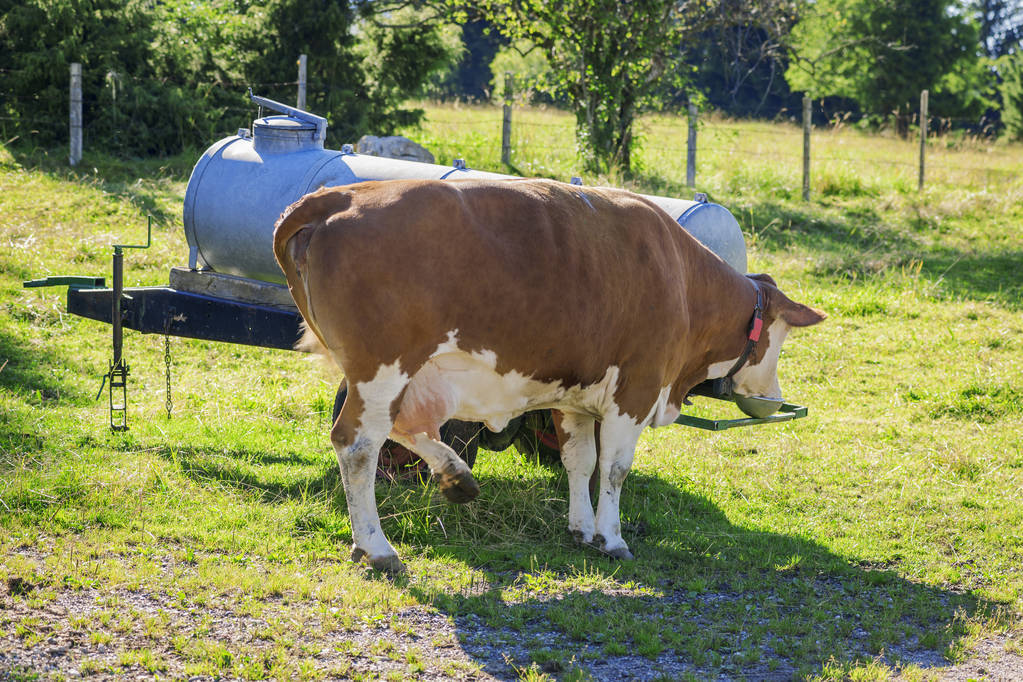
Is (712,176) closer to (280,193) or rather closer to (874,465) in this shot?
(874,465)

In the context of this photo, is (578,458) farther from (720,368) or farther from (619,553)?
(720,368)

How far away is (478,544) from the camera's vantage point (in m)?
5.82

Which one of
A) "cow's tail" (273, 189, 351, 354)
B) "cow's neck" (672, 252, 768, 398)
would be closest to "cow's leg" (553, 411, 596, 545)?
"cow's neck" (672, 252, 768, 398)

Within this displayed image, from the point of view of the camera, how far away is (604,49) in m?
16.8

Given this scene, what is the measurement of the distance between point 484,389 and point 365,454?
2.16 feet

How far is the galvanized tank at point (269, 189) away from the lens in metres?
6.50

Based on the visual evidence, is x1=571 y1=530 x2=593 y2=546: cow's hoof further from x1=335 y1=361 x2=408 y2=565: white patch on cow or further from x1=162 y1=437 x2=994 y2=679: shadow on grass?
x1=335 y1=361 x2=408 y2=565: white patch on cow

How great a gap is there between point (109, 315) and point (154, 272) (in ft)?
13.1

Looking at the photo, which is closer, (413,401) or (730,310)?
(413,401)

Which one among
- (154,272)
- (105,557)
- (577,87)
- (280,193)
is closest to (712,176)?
(577,87)

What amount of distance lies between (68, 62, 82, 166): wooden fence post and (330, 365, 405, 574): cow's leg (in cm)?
1111

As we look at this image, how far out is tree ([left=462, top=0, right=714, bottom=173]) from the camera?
646 inches

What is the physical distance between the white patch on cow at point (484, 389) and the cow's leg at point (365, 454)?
212 millimetres

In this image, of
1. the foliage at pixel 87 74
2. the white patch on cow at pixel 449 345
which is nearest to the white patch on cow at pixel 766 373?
the white patch on cow at pixel 449 345
